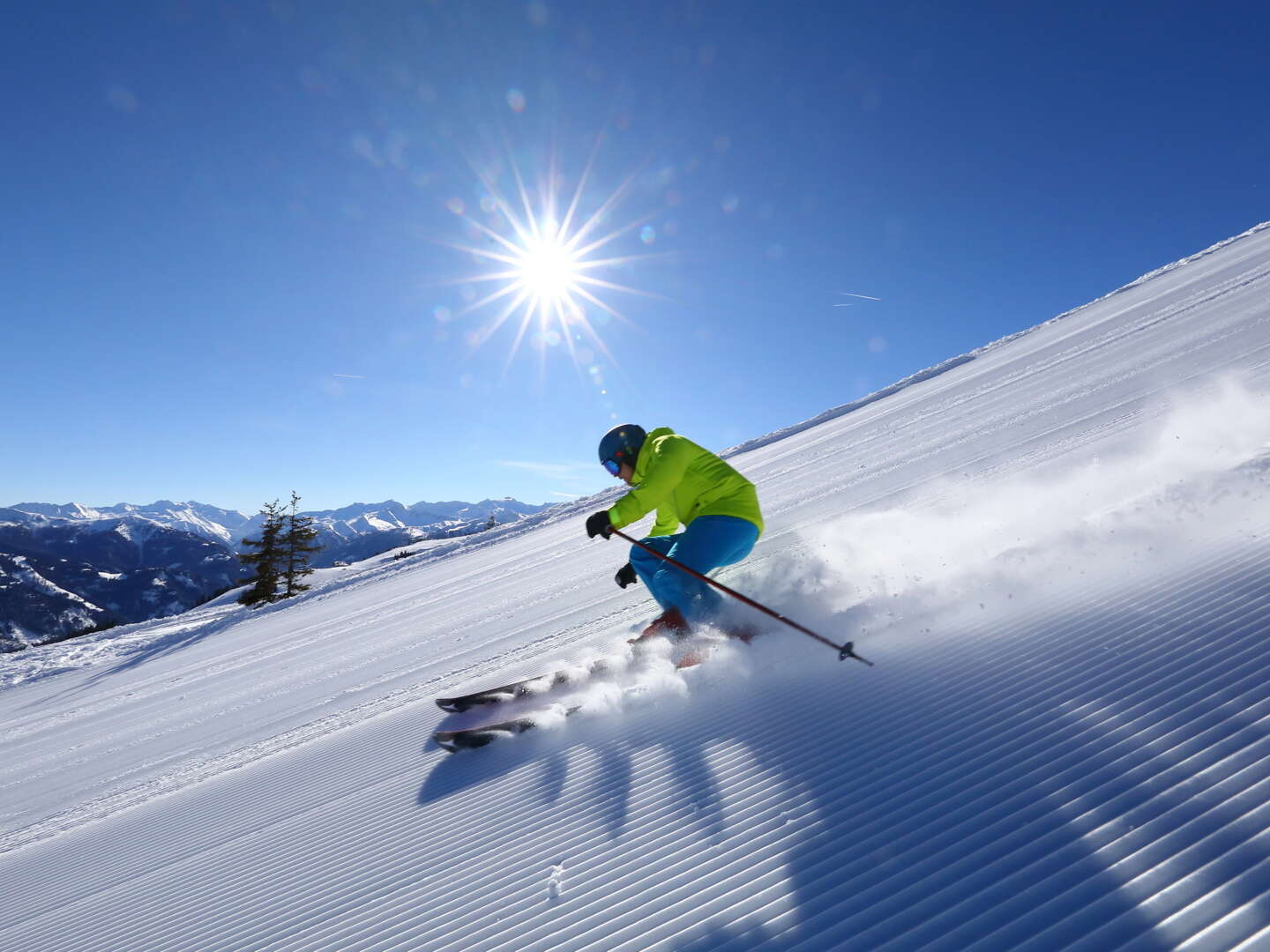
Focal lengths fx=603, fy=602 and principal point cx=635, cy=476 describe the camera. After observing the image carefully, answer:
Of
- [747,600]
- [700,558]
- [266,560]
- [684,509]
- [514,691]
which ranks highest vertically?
[266,560]

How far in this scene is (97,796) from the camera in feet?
21.1

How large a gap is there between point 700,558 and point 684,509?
0.49 m

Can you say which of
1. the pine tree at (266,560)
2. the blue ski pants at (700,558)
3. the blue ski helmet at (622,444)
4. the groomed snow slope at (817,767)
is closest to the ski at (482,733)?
the groomed snow slope at (817,767)

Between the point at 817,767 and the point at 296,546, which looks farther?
the point at 296,546

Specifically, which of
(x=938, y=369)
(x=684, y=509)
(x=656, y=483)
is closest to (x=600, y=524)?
(x=656, y=483)

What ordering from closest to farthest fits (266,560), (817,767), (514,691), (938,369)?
(817,767) → (514,691) → (938,369) → (266,560)

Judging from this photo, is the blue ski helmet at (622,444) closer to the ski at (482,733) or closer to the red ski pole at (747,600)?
the red ski pole at (747,600)

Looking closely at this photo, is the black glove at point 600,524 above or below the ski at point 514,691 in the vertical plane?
above

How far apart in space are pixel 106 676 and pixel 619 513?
48.5 ft

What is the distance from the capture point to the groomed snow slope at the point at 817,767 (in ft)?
6.78

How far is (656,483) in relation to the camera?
16.9 feet

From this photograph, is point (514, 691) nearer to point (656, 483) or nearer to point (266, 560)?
point (656, 483)

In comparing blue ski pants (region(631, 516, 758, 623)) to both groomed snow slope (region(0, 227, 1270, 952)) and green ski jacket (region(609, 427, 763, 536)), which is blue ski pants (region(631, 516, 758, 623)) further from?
groomed snow slope (region(0, 227, 1270, 952))

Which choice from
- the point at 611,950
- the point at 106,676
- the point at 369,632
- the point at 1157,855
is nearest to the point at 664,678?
the point at 611,950
